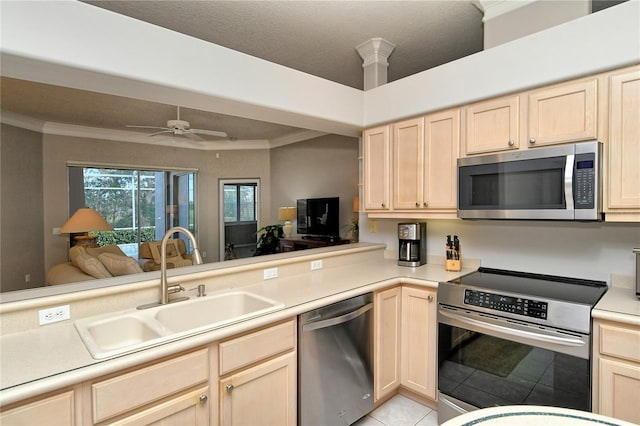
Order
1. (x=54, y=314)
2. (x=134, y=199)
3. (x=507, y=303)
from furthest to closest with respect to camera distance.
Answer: (x=134, y=199), (x=507, y=303), (x=54, y=314)

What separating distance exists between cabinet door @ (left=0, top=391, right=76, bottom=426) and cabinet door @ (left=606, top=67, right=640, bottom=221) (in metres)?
2.59

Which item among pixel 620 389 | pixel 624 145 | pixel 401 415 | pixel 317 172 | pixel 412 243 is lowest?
pixel 401 415

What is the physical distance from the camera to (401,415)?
87.3 inches

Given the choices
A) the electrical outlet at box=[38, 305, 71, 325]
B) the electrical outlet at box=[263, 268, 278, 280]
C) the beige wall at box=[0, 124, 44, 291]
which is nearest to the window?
the beige wall at box=[0, 124, 44, 291]

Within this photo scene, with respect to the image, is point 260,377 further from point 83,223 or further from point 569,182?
point 83,223

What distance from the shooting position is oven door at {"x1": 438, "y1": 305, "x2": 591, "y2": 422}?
1626 millimetres

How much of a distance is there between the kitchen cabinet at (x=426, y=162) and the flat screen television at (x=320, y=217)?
2.66 m

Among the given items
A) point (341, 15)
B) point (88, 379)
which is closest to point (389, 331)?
point (88, 379)

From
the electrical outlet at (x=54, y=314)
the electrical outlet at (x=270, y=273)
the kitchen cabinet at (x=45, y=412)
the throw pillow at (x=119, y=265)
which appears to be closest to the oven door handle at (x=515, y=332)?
the electrical outlet at (x=270, y=273)

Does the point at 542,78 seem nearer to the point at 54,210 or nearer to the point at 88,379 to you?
the point at 88,379

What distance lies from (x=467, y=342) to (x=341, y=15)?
2421mm

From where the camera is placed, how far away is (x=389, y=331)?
89.5 inches

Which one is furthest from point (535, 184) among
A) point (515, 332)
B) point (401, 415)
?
point (401, 415)

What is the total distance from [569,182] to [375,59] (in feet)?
6.21
